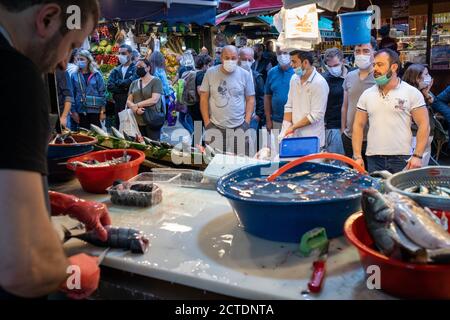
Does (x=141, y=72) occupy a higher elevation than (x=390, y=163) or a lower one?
higher

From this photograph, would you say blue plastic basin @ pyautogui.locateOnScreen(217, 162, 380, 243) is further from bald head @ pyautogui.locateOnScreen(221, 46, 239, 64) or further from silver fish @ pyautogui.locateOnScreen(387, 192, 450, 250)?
bald head @ pyautogui.locateOnScreen(221, 46, 239, 64)

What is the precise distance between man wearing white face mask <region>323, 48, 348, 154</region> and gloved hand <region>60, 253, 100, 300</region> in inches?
140

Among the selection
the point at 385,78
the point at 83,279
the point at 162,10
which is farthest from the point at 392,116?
the point at 162,10

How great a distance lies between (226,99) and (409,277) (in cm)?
399

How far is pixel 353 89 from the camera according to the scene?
163 inches

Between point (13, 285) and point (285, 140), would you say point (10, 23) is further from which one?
point (285, 140)

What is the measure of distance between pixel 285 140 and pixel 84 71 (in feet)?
16.2

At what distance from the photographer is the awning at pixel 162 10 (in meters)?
4.70

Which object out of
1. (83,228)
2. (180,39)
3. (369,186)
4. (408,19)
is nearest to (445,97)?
(408,19)

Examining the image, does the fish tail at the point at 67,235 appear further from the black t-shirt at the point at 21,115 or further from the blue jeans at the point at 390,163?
the blue jeans at the point at 390,163

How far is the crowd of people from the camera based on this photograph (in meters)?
3.46

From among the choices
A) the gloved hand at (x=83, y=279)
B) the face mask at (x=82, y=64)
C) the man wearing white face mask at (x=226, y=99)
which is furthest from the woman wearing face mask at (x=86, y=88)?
the gloved hand at (x=83, y=279)

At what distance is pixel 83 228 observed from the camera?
183 centimetres

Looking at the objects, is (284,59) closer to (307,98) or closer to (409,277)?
(307,98)
